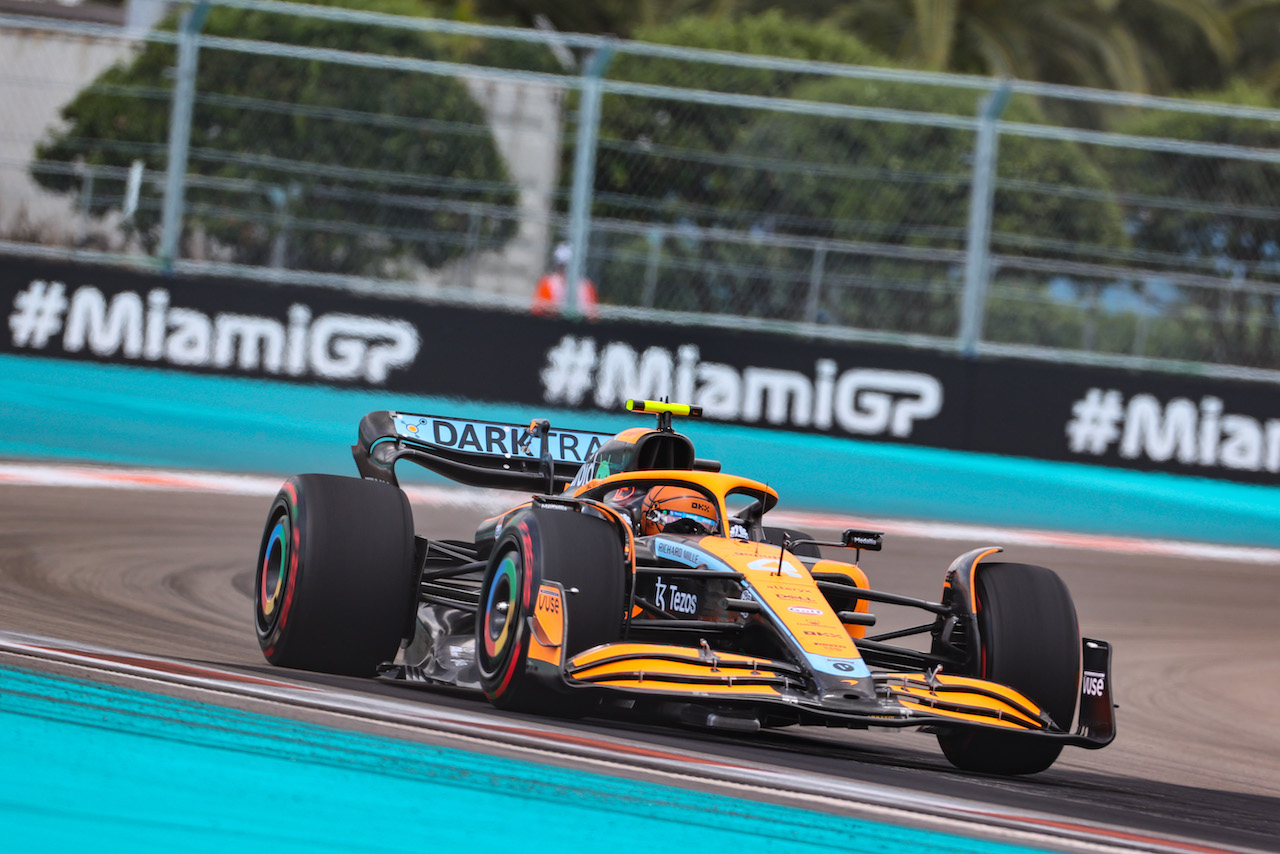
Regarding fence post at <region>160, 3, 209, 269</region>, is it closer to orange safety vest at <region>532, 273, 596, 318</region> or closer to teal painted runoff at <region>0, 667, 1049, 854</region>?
orange safety vest at <region>532, 273, 596, 318</region>

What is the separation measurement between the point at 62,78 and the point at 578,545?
990cm

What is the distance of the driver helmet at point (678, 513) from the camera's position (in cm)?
621

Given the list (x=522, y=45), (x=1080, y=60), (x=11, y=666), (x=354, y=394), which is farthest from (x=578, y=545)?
(x=1080, y=60)

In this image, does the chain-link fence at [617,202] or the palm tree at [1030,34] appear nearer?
the chain-link fence at [617,202]

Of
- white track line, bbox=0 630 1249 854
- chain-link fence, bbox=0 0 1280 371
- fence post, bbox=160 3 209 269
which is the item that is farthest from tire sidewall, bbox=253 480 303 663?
fence post, bbox=160 3 209 269

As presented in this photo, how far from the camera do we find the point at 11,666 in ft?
18.0

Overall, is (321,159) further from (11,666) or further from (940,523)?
(11,666)

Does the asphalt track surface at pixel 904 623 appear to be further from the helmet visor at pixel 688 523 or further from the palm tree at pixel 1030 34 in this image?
the palm tree at pixel 1030 34

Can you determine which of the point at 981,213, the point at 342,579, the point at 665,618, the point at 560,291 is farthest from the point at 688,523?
the point at 560,291

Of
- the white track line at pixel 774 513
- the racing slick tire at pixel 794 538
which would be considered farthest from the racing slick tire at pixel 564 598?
the white track line at pixel 774 513

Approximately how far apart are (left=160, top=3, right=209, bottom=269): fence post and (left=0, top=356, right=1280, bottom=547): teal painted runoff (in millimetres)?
1098

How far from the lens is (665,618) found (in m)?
6.05

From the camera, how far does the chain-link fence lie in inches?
521

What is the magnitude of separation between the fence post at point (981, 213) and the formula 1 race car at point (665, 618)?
22.0 feet
